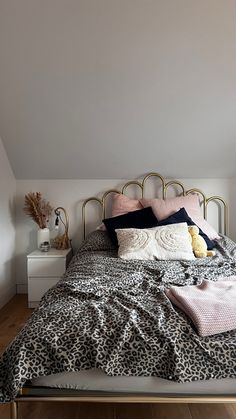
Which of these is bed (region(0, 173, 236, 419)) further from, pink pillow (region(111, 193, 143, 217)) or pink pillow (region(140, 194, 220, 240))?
pink pillow (region(111, 193, 143, 217))

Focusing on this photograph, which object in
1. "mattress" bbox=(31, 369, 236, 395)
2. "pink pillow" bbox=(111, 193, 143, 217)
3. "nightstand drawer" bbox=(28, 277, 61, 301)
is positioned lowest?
"nightstand drawer" bbox=(28, 277, 61, 301)

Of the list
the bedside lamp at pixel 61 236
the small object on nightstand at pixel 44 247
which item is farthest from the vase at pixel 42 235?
the bedside lamp at pixel 61 236

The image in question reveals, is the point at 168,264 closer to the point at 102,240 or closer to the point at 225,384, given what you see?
the point at 102,240

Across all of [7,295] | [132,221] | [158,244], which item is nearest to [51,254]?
[7,295]

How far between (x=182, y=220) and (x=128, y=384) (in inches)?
72.2

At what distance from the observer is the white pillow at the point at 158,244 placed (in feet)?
8.13

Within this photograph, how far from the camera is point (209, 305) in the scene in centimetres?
135

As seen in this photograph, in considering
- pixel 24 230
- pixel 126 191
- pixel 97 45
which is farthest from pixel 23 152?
pixel 97 45

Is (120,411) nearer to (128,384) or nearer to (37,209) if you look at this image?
(128,384)

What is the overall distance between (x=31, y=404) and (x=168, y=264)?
1206 millimetres

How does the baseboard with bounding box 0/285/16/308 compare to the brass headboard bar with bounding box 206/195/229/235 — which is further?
the brass headboard bar with bounding box 206/195/229/235

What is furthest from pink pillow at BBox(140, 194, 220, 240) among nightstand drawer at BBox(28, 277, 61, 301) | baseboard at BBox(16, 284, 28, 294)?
baseboard at BBox(16, 284, 28, 294)

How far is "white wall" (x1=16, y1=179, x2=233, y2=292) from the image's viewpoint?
343 cm

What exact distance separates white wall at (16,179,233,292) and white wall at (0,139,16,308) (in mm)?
92
